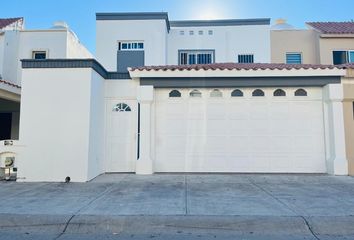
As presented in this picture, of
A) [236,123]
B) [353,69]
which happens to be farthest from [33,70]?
[353,69]

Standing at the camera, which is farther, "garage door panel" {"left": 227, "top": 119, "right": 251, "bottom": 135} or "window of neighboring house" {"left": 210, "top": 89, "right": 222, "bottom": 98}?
"window of neighboring house" {"left": 210, "top": 89, "right": 222, "bottom": 98}

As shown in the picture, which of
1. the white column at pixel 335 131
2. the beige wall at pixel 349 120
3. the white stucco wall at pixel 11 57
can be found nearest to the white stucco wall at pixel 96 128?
the white column at pixel 335 131

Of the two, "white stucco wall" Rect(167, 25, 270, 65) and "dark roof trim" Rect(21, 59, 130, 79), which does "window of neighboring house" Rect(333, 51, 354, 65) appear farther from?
"dark roof trim" Rect(21, 59, 130, 79)

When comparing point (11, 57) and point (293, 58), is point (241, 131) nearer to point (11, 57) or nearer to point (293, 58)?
point (293, 58)

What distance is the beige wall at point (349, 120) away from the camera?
8.70 meters

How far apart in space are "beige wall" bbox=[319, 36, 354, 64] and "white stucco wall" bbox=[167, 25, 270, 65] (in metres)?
2.81

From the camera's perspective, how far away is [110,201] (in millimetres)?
5613

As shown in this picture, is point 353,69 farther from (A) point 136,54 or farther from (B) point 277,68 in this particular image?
(A) point 136,54

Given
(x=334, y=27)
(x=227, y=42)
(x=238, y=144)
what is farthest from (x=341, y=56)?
(x=238, y=144)

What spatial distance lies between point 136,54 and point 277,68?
8.46m

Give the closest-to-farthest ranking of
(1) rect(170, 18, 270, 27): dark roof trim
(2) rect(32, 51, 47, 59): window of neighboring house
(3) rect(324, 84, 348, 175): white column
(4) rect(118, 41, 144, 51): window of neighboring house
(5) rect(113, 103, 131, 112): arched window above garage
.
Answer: (3) rect(324, 84, 348, 175): white column < (5) rect(113, 103, 131, 112): arched window above garage < (2) rect(32, 51, 47, 59): window of neighboring house < (4) rect(118, 41, 144, 51): window of neighboring house < (1) rect(170, 18, 270, 27): dark roof trim

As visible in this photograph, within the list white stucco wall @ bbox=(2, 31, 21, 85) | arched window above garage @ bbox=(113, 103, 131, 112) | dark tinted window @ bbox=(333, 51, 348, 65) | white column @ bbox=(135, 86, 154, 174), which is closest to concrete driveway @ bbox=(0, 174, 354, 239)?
white column @ bbox=(135, 86, 154, 174)

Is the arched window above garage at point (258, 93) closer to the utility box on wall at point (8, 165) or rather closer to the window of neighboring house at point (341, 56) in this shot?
the utility box on wall at point (8, 165)

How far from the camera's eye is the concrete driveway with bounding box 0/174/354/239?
167 inches
